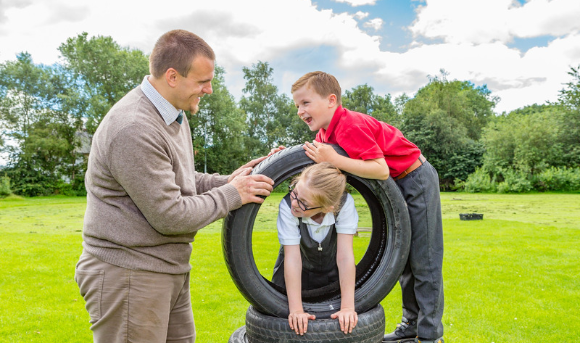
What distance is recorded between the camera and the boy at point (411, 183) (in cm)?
300

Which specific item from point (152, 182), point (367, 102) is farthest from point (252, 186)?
point (367, 102)

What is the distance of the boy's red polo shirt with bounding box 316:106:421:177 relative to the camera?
2.75m

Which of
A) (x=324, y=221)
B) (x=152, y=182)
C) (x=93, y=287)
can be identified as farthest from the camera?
(x=324, y=221)

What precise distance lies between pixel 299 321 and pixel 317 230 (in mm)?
627

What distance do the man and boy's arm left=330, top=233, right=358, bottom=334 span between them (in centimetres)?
80

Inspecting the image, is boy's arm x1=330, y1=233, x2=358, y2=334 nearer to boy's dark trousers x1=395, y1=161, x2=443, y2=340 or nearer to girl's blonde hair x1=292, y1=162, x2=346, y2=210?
girl's blonde hair x1=292, y1=162, x2=346, y2=210

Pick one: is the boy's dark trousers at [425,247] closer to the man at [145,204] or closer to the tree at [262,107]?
the man at [145,204]

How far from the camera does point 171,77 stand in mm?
2486

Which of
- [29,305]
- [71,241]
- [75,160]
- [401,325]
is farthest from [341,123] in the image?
[75,160]

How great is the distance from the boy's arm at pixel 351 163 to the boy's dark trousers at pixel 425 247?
21.2 inches

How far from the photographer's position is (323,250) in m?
3.00

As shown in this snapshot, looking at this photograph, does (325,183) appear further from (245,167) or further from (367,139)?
(245,167)

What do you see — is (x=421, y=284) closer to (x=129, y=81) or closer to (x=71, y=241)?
(x=71, y=241)

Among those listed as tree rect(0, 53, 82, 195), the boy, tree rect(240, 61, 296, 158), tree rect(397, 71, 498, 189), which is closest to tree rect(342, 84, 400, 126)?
tree rect(397, 71, 498, 189)
